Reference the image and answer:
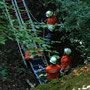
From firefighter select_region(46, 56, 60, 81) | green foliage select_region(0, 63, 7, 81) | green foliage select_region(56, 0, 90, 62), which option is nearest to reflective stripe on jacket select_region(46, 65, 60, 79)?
firefighter select_region(46, 56, 60, 81)

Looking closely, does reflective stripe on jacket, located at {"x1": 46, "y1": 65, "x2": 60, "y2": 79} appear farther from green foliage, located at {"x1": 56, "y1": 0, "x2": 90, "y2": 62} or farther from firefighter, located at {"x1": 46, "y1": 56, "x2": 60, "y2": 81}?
green foliage, located at {"x1": 56, "y1": 0, "x2": 90, "y2": 62}

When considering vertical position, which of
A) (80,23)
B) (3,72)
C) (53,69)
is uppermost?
(80,23)

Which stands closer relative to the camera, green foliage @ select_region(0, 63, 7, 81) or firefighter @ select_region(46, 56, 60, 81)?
firefighter @ select_region(46, 56, 60, 81)

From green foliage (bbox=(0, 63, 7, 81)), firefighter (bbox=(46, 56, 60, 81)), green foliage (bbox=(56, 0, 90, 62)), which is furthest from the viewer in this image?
green foliage (bbox=(0, 63, 7, 81))

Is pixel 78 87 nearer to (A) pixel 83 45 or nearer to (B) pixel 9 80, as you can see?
(A) pixel 83 45

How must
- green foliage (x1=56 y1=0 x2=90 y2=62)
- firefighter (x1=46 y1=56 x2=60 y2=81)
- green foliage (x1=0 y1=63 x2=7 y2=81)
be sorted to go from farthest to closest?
1. green foliage (x1=0 y1=63 x2=7 y2=81)
2. firefighter (x1=46 y1=56 x2=60 y2=81)
3. green foliage (x1=56 y1=0 x2=90 y2=62)

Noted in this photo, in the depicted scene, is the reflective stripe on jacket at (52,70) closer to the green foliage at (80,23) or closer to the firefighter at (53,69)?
the firefighter at (53,69)

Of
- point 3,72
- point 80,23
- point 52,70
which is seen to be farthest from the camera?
point 3,72

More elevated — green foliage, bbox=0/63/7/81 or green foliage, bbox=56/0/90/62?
green foliage, bbox=56/0/90/62

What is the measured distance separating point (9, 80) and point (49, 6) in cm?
456

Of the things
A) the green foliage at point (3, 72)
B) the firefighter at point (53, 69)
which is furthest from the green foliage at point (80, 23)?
the green foliage at point (3, 72)

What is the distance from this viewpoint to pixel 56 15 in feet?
26.8

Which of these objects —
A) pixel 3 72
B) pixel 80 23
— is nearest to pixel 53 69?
pixel 80 23

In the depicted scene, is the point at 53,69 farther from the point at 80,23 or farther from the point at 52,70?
the point at 80,23
